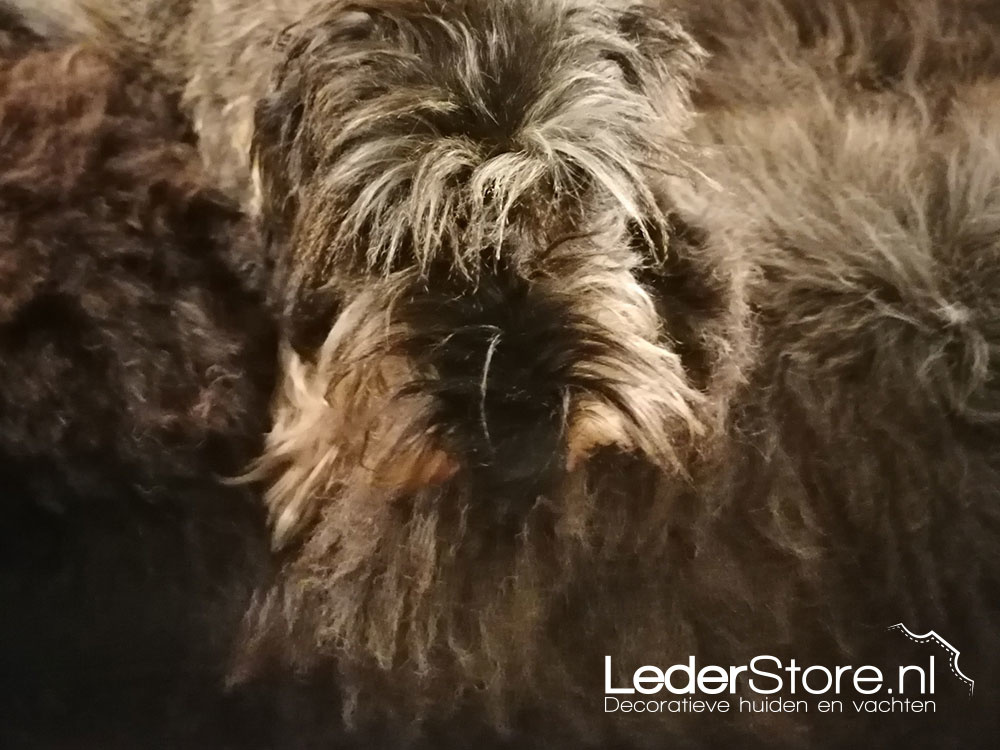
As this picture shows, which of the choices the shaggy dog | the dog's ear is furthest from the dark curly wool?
the dog's ear

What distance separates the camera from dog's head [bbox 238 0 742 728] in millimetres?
797

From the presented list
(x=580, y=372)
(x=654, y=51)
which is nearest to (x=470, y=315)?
(x=580, y=372)

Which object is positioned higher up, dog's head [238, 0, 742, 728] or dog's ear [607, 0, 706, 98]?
dog's ear [607, 0, 706, 98]

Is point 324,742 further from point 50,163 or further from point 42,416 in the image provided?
point 50,163

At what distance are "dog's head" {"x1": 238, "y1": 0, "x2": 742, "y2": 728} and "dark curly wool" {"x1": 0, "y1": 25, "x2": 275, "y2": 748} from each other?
0.06 meters

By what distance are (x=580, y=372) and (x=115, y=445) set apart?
45cm

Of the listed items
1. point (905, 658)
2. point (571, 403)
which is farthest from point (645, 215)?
point (905, 658)

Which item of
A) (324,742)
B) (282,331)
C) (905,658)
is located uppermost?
(282,331)

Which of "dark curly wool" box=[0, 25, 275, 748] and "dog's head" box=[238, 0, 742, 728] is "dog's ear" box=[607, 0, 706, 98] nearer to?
"dog's head" box=[238, 0, 742, 728]

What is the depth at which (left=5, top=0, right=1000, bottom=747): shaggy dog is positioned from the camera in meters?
0.80

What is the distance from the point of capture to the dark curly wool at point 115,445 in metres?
0.82

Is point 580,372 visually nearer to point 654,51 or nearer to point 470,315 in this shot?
point 470,315

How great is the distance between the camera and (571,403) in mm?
794

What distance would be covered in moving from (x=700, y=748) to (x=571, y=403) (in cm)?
37
